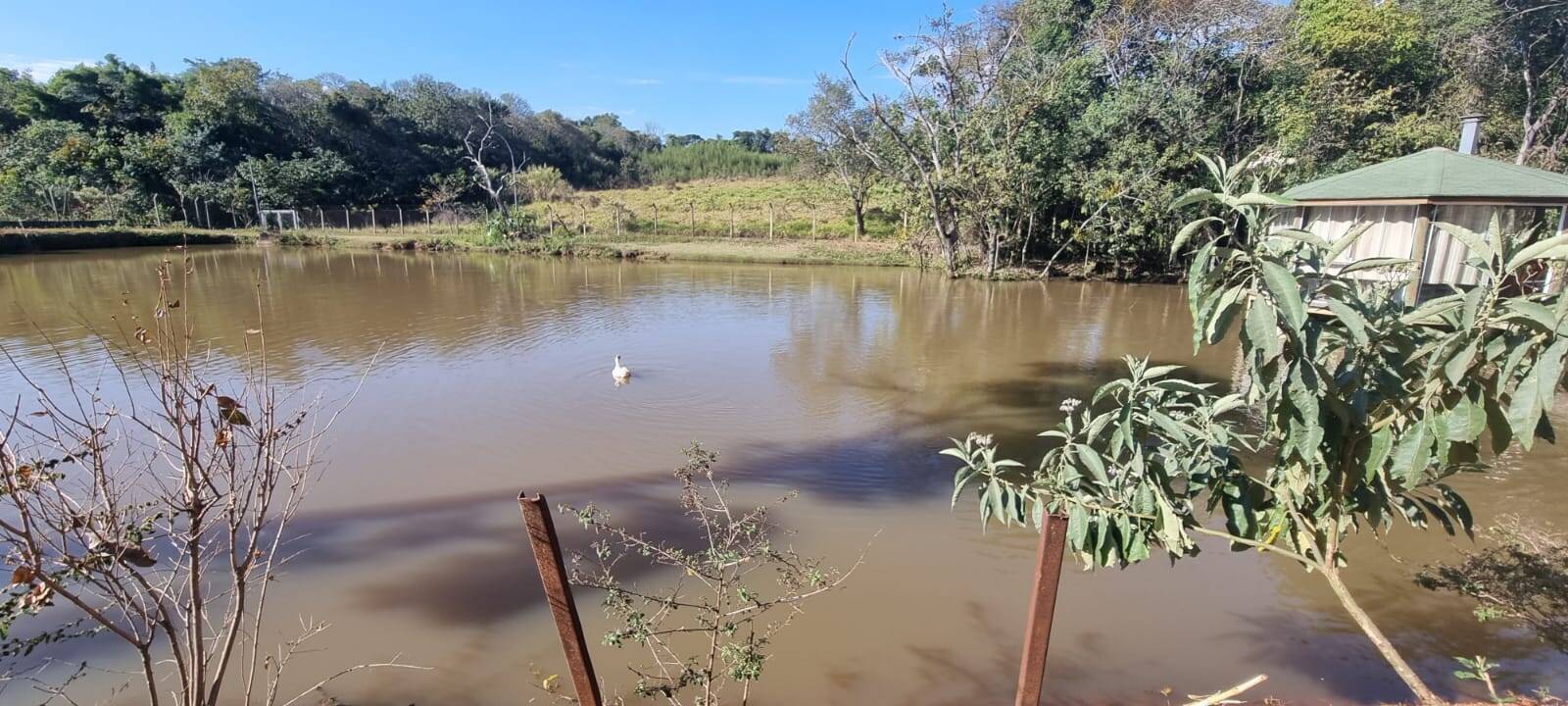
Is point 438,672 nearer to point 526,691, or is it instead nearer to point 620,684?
point 526,691

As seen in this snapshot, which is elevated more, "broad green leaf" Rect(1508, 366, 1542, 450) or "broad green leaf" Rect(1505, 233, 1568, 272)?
"broad green leaf" Rect(1505, 233, 1568, 272)

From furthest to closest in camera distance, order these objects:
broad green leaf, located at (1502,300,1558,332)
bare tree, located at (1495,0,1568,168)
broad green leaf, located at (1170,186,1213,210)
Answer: bare tree, located at (1495,0,1568,168)
broad green leaf, located at (1170,186,1213,210)
broad green leaf, located at (1502,300,1558,332)

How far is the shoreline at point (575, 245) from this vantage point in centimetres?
2044

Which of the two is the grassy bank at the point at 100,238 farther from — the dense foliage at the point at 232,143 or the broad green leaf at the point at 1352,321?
the broad green leaf at the point at 1352,321

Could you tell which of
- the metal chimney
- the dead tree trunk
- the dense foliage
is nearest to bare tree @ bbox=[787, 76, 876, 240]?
the dead tree trunk

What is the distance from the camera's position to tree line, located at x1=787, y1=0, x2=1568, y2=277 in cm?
1623

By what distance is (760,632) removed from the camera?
3.69 meters

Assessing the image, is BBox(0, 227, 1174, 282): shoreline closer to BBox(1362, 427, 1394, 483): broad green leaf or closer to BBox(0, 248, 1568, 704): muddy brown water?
BBox(0, 248, 1568, 704): muddy brown water

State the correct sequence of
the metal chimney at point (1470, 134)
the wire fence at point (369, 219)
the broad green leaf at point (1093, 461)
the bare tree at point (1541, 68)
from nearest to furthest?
1. the broad green leaf at point (1093, 461)
2. the metal chimney at point (1470, 134)
3. the bare tree at point (1541, 68)
4. the wire fence at point (369, 219)

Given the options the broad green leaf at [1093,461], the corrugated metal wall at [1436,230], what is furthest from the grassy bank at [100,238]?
the corrugated metal wall at [1436,230]

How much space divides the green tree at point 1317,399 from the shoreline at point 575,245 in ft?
52.3

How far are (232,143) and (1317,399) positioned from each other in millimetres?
37056

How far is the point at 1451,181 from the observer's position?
8.73 meters

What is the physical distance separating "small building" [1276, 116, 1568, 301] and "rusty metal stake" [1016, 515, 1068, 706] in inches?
333
